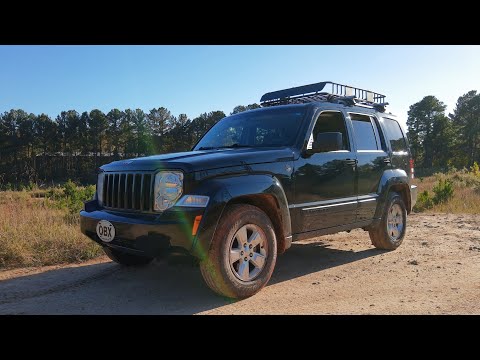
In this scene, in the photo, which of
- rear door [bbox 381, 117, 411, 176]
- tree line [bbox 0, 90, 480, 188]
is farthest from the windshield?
tree line [bbox 0, 90, 480, 188]

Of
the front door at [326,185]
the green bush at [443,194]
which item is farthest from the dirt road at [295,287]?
the green bush at [443,194]

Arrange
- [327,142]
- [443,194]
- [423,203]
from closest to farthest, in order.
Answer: [327,142]
[423,203]
[443,194]

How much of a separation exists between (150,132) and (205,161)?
58258 mm

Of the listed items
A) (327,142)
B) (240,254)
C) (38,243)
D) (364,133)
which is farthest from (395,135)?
(38,243)

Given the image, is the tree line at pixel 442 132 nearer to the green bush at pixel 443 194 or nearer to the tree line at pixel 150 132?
the tree line at pixel 150 132

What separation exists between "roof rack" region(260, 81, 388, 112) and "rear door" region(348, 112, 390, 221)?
270 mm

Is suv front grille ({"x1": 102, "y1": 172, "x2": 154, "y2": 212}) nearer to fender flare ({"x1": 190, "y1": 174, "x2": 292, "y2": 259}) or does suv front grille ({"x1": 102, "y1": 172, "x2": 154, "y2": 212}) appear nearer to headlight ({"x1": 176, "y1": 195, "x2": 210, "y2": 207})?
headlight ({"x1": 176, "y1": 195, "x2": 210, "y2": 207})

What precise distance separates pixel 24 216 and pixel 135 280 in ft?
12.5

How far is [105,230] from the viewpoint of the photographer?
3846 mm

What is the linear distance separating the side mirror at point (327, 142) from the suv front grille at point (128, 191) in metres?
1.97

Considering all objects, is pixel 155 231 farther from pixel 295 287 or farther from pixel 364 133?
pixel 364 133

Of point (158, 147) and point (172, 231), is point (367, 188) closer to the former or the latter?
point (172, 231)

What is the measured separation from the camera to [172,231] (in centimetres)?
338
